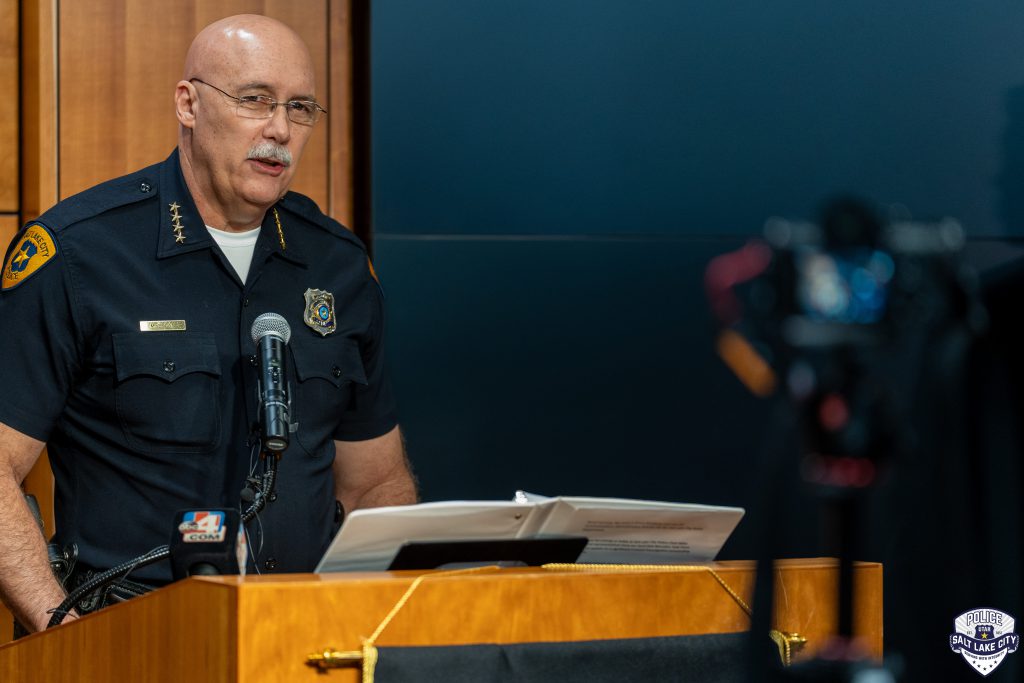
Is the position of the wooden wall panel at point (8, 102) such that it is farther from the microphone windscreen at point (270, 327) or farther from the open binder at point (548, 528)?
the open binder at point (548, 528)

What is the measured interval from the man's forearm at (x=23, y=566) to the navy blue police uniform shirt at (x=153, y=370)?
10 centimetres

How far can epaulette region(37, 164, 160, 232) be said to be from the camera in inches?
94.2

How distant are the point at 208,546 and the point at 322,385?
84 centimetres

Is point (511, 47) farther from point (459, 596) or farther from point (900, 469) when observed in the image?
point (900, 469)

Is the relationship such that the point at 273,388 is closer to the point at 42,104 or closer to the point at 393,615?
the point at 393,615

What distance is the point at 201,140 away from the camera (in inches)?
97.6

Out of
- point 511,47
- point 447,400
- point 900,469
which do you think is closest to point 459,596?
point 900,469

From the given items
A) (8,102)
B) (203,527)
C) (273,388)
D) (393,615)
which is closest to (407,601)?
(393,615)

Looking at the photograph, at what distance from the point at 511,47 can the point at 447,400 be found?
84cm

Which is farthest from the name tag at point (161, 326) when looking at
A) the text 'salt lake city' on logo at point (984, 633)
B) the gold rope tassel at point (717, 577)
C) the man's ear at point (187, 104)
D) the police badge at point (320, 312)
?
the text 'salt lake city' on logo at point (984, 633)

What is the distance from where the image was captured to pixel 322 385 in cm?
254

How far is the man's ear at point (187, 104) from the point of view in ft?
8.20

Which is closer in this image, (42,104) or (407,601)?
(407,601)

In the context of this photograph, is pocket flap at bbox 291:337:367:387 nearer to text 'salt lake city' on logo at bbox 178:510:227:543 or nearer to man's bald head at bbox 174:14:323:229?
man's bald head at bbox 174:14:323:229
